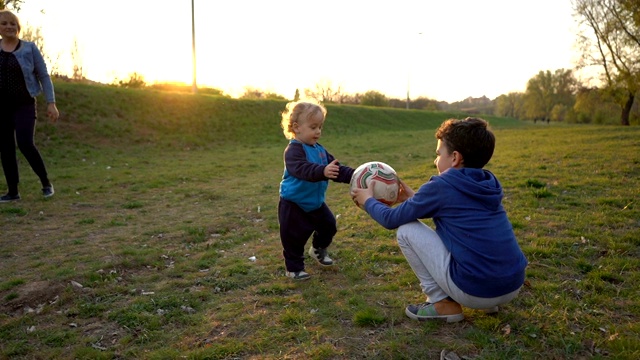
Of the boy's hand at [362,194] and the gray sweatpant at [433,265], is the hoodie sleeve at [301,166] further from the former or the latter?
the gray sweatpant at [433,265]

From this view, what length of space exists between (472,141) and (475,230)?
2.01 feet

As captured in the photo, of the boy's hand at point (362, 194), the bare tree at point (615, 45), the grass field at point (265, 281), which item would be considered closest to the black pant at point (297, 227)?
the grass field at point (265, 281)

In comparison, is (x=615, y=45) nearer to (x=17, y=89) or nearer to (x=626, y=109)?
(x=626, y=109)

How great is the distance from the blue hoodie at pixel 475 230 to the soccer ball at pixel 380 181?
64 centimetres

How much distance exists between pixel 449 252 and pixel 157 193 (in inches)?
311

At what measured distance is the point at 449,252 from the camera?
3.04 metres

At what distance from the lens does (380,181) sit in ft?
12.1

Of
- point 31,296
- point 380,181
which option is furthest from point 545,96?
point 31,296

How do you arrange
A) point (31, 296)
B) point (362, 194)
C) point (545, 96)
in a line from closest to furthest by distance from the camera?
point (362, 194), point (31, 296), point (545, 96)

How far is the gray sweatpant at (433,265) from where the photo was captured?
304 cm

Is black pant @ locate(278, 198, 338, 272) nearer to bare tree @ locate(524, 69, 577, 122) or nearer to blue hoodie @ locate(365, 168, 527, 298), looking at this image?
blue hoodie @ locate(365, 168, 527, 298)

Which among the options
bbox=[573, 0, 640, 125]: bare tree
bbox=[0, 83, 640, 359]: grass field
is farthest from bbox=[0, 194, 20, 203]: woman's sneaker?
bbox=[573, 0, 640, 125]: bare tree

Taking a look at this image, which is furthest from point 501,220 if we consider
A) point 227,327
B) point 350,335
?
point 227,327

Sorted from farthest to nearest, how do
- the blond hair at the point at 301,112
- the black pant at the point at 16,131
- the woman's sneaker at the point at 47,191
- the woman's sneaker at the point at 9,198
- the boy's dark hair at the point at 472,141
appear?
1. the woman's sneaker at the point at 47,191
2. the woman's sneaker at the point at 9,198
3. the black pant at the point at 16,131
4. the blond hair at the point at 301,112
5. the boy's dark hair at the point at 472,141
